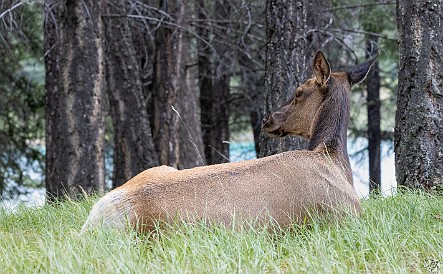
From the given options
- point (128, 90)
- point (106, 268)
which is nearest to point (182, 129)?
point (128, 90)

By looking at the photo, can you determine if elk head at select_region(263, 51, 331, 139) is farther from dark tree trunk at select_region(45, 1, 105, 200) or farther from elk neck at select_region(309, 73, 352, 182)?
dark tree trunk at select_region(45, 1, 105, 200)

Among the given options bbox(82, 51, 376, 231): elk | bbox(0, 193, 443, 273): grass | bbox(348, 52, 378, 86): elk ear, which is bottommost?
bbox(0, 193, 443, 273): grass

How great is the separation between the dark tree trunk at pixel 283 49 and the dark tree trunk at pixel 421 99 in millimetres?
1183

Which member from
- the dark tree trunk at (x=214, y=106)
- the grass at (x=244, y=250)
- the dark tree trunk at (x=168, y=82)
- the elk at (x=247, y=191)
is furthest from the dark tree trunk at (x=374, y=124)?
the grass at (x=244, y=250)

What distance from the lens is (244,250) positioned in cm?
570

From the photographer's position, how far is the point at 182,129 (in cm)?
1705

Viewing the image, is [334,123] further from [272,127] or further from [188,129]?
[188,129]

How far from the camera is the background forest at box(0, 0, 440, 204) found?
37.7ft

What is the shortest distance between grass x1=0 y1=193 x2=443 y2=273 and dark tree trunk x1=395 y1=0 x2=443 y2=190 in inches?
93.3

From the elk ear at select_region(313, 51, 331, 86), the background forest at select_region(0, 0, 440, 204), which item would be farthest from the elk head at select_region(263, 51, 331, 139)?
the background forest at select_region(0, 0, 440, 204)

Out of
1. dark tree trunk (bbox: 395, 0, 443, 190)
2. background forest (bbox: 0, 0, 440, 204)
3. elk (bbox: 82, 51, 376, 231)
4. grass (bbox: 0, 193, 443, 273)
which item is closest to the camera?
grass (bbox: 0, 193, 443, 273)

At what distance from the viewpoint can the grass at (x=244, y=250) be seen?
17.5 feet

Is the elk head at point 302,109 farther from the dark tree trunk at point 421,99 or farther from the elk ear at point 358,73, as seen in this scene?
the dark tree trunk at point 421,99

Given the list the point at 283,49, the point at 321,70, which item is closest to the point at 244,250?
the point at 321,70
